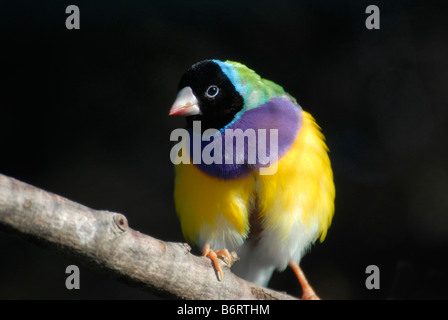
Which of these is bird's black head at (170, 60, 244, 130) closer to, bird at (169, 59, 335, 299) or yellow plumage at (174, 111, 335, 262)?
bird at (169, 59, 335, 299)

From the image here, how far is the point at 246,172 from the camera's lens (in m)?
2.25

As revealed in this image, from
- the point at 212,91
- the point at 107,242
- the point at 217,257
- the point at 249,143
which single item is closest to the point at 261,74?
the point at 212,91

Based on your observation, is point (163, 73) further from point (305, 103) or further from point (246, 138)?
point (246, 138)

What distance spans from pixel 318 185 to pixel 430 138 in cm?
121

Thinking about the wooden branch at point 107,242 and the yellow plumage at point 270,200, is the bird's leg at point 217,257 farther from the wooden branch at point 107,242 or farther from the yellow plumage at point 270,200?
the yellow plumage at point 270,200

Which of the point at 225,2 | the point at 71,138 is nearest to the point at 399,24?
the point at 225,2

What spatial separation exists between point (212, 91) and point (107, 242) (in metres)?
0.95

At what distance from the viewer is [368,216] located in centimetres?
342

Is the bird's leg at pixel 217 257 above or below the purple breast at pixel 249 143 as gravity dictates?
below

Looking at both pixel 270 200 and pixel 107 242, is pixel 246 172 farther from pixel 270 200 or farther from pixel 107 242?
pixel 107 242

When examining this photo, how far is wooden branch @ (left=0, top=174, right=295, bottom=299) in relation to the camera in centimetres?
149

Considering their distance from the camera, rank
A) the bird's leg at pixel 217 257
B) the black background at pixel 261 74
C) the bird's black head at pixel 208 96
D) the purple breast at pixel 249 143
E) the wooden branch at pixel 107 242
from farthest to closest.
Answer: the black background at pixel 261 74, the bird's black head at pixel 208 96, the purple breast at pixel 249 143, the bird's leg at pixel 217 257, the wooden branch at pixel 107 242

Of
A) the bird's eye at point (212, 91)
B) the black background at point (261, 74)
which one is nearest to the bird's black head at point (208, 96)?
the bird's eye at point (212, 91)

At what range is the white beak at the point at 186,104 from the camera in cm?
232
